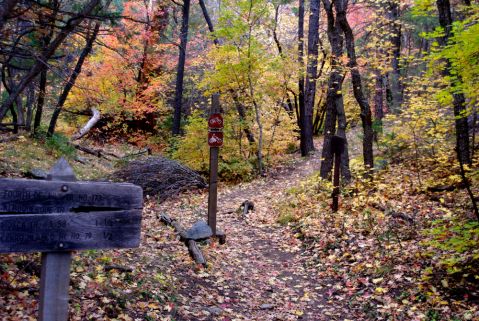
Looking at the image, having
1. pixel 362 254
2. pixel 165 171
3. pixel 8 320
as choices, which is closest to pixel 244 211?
pixel 165 171

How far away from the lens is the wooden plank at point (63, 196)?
2195mm

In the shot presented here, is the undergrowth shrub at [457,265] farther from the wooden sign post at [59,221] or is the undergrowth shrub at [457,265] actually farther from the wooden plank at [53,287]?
the wooden plank at [53,287]

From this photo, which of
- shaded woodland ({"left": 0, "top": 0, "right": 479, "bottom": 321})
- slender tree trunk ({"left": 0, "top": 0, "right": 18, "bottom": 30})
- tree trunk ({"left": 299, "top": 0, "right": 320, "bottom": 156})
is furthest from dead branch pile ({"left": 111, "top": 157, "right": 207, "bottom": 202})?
slender tree trunk ({"left": 0, "top": 0, "right": 18, "bottom": 30})

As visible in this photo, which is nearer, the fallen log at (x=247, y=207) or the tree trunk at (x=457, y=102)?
the tree trunk at (x=457, y=102)

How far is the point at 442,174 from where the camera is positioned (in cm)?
962

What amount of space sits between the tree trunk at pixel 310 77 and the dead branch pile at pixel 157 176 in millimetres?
6415

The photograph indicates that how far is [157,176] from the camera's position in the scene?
1255 centimetres

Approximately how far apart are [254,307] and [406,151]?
29.2 ft

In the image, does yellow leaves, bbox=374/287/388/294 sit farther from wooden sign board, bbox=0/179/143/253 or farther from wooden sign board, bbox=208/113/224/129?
wooden sign board, bbox=208/113/224/129

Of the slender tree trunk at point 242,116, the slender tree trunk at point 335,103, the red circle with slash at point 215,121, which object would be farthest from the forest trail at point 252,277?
the slender tree trunk at point 242,116

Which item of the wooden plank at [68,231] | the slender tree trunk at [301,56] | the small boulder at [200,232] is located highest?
the slender tree trunk at [301,56]

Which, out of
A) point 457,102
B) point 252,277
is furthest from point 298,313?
point 457,102

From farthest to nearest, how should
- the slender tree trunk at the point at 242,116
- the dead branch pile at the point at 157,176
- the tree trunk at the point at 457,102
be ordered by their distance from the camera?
the slender tree trunk at the point at 242,116 → the dead branch pile at the point at 157,176 → the tree trunk at the point at 457,102

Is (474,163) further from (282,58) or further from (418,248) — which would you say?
(282,58)
